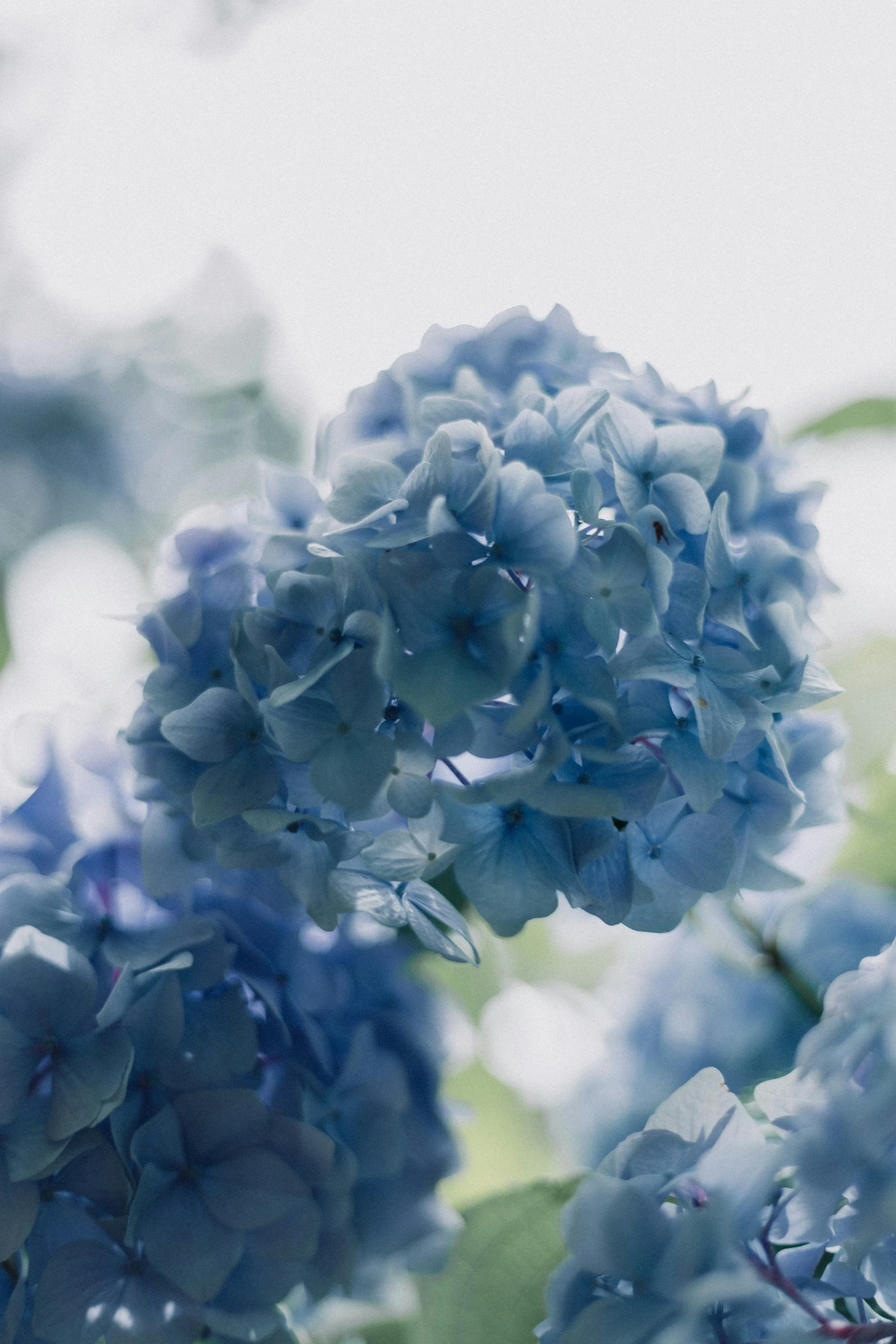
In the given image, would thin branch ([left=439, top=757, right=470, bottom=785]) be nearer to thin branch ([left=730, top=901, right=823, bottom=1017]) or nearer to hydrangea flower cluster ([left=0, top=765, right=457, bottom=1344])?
hydrangea flower cluster ([left=0, top=765, right=457, bottom=1344])

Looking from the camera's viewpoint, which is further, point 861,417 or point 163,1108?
point 861,417

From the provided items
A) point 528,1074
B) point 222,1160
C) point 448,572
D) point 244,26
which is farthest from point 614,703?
point 244,26

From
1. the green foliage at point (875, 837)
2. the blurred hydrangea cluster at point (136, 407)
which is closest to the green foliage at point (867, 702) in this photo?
the green foliage at point (875, 837)

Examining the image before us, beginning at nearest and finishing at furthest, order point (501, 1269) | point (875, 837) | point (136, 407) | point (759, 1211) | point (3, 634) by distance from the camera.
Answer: point (759, 1211) → point (501, 1269) → point (875, 837) → point (3, 634) → point (136, 407)

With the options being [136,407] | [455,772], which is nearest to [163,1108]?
[455,772]

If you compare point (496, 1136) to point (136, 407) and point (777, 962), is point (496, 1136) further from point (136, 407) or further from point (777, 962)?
point (136, 407)

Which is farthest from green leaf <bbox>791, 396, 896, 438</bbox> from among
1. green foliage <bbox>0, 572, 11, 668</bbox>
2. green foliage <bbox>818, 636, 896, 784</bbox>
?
green foliage <bbox>0, 572, 11, 668</bbox>
